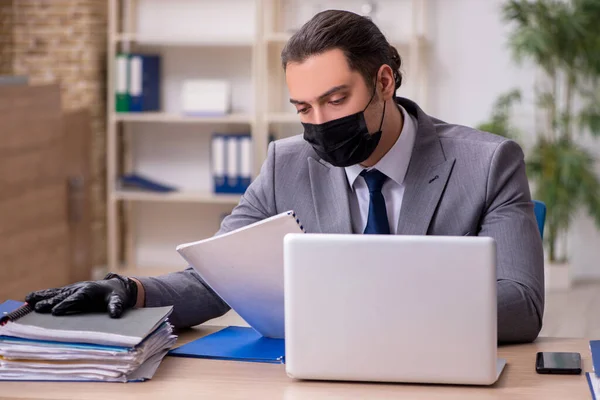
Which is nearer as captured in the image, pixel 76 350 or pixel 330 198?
pixel 76 350

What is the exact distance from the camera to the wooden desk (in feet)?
4.46

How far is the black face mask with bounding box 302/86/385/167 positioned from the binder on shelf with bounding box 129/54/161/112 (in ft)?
11.3

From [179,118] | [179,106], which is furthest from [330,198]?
[179,106]

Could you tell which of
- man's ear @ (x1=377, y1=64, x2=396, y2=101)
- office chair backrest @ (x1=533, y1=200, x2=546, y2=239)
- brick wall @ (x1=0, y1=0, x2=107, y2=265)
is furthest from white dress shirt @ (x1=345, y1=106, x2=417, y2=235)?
brick wall @ (x1=0, y1=0, x2=107, y2=265)

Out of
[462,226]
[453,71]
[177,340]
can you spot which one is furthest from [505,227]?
[453,71]

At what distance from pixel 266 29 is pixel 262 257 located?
13.1 ft

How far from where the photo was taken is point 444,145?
201 cm

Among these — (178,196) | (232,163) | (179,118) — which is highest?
(179,118)

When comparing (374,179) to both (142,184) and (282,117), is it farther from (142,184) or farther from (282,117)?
(142,184)

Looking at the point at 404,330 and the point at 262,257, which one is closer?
the point at 404,330

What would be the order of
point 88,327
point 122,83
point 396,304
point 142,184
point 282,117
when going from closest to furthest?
1. point 396,304
2. point 88,327
3. point 282,117
4. point 122,83
5. point 142,184

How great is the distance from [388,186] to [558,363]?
63 cm

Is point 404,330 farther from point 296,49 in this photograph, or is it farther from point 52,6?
point 52,6

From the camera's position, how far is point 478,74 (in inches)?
207
